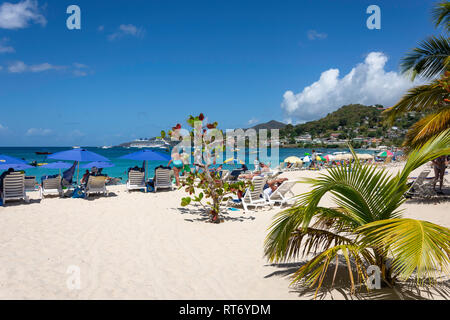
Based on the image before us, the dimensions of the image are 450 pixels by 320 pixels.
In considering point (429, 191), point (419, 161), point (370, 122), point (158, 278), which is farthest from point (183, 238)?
point (370, 122)

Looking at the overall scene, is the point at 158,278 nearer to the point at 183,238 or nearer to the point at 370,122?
the point at 183,238

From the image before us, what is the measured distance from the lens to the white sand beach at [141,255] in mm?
3195

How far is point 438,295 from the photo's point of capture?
284 cm

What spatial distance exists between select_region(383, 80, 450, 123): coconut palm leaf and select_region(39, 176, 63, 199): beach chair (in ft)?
34.0

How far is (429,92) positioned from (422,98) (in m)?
0.24

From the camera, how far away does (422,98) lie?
7.50 meters

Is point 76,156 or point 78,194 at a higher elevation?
point 76,156

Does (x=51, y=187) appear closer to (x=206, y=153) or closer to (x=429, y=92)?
(x=206, y=153)

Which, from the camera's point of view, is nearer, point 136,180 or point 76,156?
point 76,156

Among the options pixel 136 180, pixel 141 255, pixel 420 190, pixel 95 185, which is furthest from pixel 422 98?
pixel 95 185
